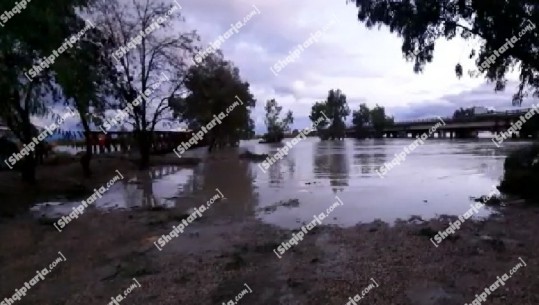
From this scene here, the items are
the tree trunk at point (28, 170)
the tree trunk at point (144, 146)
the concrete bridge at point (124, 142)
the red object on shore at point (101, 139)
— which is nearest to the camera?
the tree trunk at point (28, 170)

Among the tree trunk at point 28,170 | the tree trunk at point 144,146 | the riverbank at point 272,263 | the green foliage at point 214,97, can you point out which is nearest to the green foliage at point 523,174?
the riverbank at point 272,263

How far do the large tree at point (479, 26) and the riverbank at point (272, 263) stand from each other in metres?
5.26

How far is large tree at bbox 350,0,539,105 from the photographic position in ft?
42.3

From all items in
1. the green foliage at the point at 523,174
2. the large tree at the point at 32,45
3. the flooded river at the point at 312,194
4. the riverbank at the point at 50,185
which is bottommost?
the flooded river at the point at 312,194

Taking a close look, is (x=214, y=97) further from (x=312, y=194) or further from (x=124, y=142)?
(x=312, y=194)

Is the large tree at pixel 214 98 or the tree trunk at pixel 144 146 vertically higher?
the large tree at pixel 214 98

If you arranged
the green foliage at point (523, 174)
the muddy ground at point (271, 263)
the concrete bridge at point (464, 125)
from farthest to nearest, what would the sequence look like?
the concrete bridge at point (464, 125) < the green foliage at point (523, 174) < the muddy ground at point (271, 263)

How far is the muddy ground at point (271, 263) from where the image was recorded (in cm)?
602

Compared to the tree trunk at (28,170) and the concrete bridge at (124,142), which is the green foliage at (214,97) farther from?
the tree trunk at (28,170)

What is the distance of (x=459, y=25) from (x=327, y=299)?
Result: 11.5m

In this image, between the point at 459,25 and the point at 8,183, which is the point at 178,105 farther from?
the point at 459,25

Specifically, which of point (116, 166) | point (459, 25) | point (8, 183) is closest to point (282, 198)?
point (459, 25)

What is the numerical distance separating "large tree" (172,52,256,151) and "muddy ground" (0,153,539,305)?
841 inches

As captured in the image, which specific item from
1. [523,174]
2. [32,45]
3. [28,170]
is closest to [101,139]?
[28,170]
